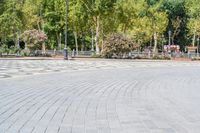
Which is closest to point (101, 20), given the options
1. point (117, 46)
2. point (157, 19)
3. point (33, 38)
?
point (33, 38)

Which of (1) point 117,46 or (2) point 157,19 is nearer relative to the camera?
(1) point 117,46

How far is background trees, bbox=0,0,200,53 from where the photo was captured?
62219 mm

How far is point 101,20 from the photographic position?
211 feet

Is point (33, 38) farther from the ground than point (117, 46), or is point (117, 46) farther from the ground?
point (33, 38)

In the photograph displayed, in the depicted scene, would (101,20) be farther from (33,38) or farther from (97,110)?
(97,110)

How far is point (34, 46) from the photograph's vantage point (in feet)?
197

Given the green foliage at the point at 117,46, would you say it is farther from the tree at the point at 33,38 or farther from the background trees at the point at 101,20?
the tree at the point at 33,38

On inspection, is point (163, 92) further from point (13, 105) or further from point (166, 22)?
point (166, 22)

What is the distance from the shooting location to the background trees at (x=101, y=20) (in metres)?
62.2

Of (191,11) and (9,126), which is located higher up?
(191,11)

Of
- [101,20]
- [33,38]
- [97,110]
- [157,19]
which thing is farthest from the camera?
[157,19]

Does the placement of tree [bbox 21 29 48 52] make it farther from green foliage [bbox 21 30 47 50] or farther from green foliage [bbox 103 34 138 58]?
green foliage [bbox 103 34 138 58]

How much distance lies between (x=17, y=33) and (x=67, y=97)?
194ft

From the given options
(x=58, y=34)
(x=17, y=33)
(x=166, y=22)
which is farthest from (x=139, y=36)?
(x=17, y=33)
